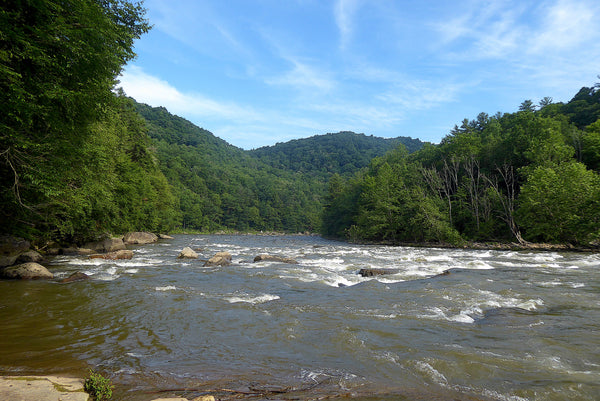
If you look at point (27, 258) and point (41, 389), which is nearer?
point (41, 389)

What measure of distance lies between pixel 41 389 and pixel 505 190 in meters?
55.0

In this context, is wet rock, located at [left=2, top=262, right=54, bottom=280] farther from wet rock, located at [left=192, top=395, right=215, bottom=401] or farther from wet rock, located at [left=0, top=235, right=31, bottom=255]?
wet rock, located at [left=192, top=395, right=215, bottom=401]

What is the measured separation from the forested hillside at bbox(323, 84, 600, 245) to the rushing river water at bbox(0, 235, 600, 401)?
69.0ft

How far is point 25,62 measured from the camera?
9688 mm

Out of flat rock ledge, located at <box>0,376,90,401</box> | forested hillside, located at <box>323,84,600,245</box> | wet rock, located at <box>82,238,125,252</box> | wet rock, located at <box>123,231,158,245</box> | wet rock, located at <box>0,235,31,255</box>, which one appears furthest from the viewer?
wet rock, located at <box>123,231,158,245</box>

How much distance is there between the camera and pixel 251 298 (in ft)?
35.1

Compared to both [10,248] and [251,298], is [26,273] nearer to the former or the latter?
[10,248]

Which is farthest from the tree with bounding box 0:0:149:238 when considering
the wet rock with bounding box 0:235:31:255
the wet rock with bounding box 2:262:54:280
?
the wet rock with bounding box 0:235:31:255

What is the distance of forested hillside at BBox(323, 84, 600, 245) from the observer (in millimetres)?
29812

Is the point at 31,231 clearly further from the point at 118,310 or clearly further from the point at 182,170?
the point at 182,170

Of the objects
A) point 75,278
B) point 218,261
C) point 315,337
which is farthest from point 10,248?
point 315,337

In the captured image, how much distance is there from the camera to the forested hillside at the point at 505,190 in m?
29.8

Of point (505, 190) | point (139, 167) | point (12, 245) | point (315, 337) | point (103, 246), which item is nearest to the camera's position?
point (315, 337)

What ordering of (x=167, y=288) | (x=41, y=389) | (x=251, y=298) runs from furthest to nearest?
(x=167, y=288) → (x=251, y=298) → (x=41, y=389)
